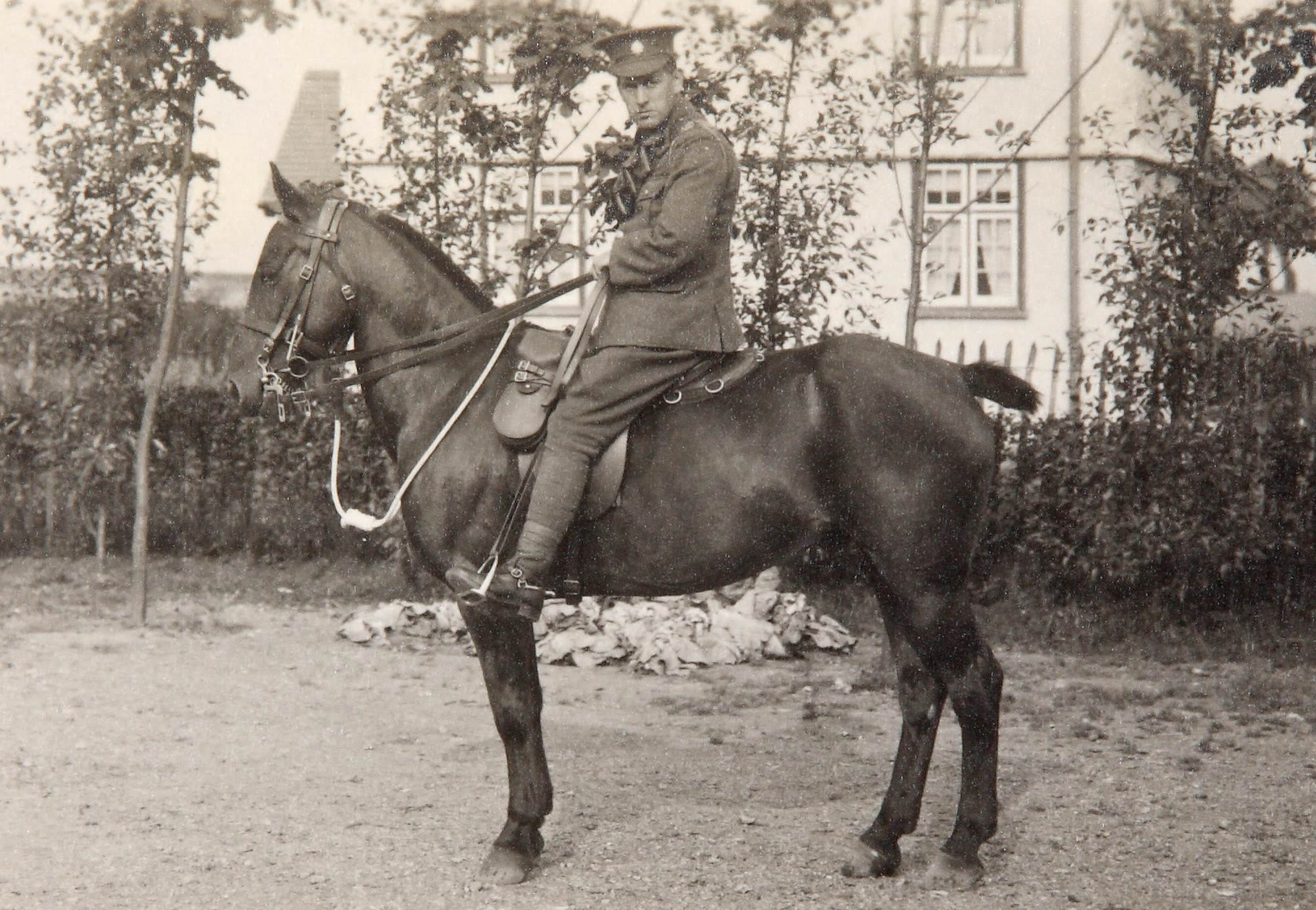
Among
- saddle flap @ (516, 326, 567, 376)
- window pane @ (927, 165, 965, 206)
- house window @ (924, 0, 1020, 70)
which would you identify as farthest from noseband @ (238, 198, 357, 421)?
window pane @ (927, 165, 965, 206)

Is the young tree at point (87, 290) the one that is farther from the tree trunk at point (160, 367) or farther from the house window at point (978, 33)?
the house window at point (978, 33)

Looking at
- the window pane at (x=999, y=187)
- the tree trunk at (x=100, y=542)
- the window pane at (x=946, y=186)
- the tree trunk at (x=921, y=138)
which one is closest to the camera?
the tree trunk at (x=921, y=138)

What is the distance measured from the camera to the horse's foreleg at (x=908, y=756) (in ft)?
16.3

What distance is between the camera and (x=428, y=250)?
205 inches

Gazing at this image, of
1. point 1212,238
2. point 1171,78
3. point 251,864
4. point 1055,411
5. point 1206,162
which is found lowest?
point 251,864

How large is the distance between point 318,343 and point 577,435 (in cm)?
113

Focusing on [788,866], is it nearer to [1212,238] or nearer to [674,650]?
[674,650]

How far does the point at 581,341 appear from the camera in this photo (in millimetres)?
4887


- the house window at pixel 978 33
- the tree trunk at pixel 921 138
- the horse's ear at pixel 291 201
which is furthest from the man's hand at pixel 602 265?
the house window at pixel 978 33

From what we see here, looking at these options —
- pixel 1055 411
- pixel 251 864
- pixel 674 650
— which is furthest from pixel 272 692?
pixel 1055 411

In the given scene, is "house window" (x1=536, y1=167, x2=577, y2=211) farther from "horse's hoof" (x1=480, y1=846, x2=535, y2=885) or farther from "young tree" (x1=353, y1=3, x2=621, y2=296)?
"horse's hoof" (x1=480, y1=846, x2=535, y2=885)

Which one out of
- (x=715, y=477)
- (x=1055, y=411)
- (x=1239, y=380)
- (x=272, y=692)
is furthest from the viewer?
(x=1055, y=411)

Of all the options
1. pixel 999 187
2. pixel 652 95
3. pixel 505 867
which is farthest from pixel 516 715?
pixel 999 187

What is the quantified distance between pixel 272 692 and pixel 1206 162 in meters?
7.57
